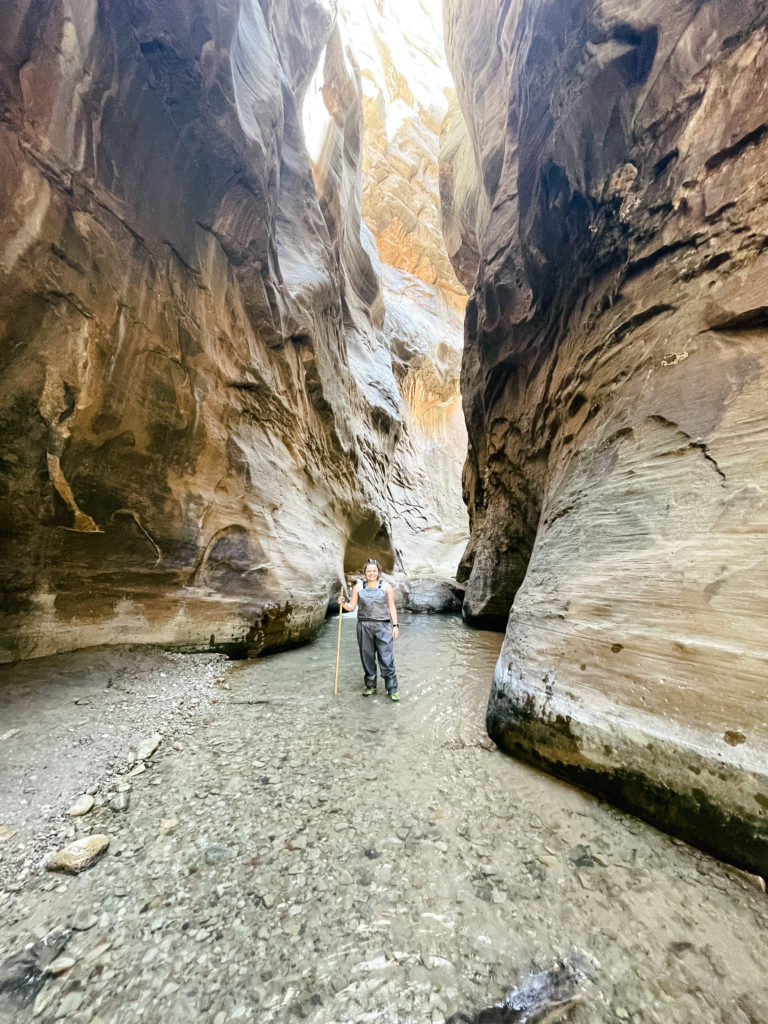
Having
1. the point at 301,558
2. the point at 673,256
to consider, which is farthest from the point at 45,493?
the point at 673,256

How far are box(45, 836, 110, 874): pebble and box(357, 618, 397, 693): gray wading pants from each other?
102 inches

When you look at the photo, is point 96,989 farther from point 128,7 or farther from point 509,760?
point 128,7

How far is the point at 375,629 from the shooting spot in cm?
436

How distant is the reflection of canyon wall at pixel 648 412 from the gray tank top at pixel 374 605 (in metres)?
1.34

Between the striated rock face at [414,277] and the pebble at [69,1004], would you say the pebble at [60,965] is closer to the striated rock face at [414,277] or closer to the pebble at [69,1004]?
the pebble at [69,1004]

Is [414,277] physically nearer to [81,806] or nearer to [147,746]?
[147,746]

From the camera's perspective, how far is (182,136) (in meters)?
4.63

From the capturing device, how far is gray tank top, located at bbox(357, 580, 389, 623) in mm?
4387

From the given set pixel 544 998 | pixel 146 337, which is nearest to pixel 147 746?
pixel 544 998

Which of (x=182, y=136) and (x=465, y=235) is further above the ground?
(x=465, y=235)

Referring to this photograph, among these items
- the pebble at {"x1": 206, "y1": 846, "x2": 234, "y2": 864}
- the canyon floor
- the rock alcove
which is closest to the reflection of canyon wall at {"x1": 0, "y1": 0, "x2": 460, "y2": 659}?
the rock alcove

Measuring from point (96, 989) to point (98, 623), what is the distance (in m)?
3.60

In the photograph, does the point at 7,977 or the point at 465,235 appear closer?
the point at 7,977

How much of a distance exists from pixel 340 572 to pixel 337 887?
5.88 metres
